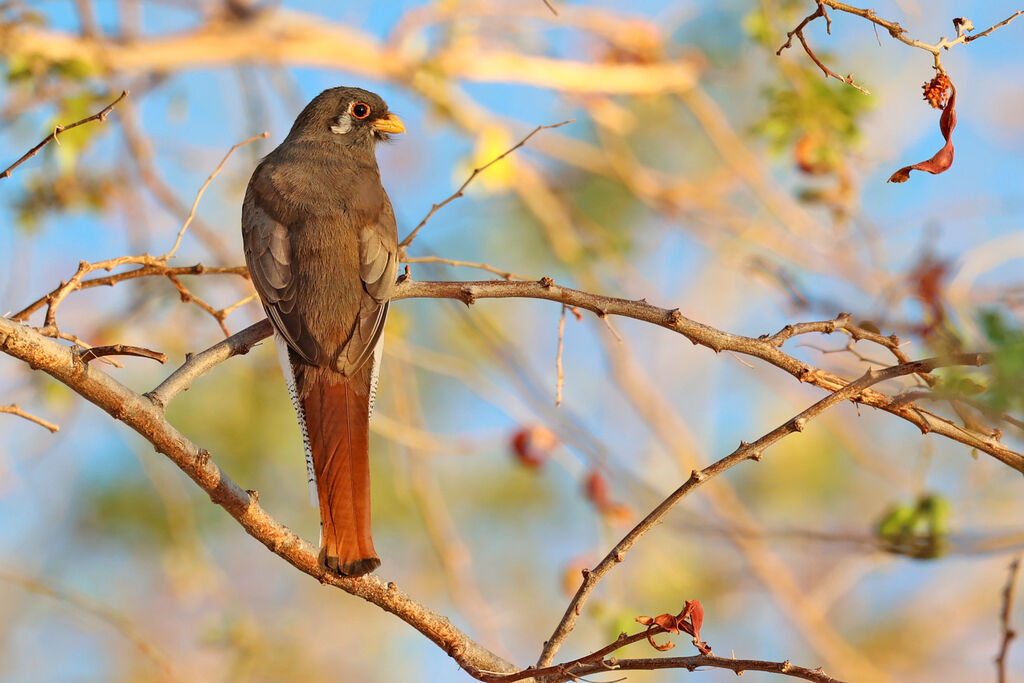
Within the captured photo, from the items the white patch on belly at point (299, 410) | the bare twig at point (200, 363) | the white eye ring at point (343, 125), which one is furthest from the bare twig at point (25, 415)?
the white eye ring at point (343, 125)

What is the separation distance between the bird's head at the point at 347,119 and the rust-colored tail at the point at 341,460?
1.55 meters

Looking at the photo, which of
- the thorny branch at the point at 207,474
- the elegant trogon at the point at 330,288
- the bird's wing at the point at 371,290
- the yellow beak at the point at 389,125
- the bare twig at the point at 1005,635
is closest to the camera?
the thorny branch at the point at 207,474

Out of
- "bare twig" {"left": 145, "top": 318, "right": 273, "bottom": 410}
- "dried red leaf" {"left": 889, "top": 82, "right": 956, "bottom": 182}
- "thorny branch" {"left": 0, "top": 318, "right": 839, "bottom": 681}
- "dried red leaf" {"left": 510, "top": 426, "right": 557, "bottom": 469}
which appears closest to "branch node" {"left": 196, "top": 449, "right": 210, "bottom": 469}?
"thorny branch" {"left": 0, "top": 318, "right": 839, "bottom": 681}

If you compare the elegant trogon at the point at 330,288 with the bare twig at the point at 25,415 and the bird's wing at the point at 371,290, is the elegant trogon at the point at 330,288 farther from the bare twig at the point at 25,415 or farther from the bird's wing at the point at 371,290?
the bare twig at the point at 25,415

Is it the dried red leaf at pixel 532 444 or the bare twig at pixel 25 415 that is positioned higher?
the dried red leaf at pixel 532 444

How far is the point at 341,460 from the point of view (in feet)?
9.46

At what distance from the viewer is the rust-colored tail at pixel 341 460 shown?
99.2 inches

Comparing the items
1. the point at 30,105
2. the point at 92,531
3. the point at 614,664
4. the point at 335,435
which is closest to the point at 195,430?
the point at 92,531

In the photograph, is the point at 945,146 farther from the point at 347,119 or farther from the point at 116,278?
the point at 347,119

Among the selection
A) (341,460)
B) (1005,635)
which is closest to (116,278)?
(341,460)

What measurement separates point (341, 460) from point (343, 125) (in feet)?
6.93

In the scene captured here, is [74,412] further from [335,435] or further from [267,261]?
[335,435]

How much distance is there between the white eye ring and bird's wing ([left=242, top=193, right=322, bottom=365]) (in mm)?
759

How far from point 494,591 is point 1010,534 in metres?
8.00
